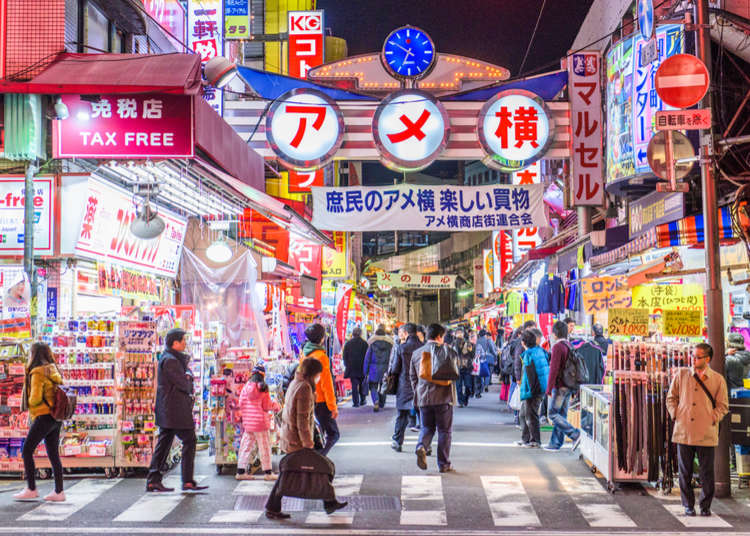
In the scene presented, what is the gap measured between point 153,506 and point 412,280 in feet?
150

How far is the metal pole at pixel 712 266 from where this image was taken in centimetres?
933

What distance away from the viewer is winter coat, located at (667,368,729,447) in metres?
8.40

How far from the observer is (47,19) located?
12.1 meters

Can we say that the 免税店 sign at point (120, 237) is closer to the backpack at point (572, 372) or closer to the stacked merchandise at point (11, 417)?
the stacked merchandise at point (11, 417)

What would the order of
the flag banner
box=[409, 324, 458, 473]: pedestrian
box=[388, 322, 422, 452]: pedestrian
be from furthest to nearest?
the flag banner, box=[388, 322, 422, 452]: pedestrian, box=[409, 324, 458, 473]: pedestrian

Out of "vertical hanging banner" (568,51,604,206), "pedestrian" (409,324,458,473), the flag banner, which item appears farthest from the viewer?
the flag banner

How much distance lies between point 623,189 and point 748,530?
10692mm

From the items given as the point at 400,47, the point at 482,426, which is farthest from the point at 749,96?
the point at 482,426

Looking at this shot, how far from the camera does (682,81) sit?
384 inches

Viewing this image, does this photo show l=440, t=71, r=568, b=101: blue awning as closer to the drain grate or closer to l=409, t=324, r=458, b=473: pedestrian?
l=409, t=324, r=458, b=473: pedestrian

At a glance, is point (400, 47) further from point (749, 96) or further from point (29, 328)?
point (29, 328)

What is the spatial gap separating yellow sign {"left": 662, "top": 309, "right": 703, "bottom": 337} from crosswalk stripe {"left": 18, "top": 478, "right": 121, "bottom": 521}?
25.0 ft

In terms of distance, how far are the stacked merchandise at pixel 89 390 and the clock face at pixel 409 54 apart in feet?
22.2

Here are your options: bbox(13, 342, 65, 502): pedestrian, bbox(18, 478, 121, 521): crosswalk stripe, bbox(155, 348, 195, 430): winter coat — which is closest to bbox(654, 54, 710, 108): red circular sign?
bbox(155, 348, 195, 430): winter coat
